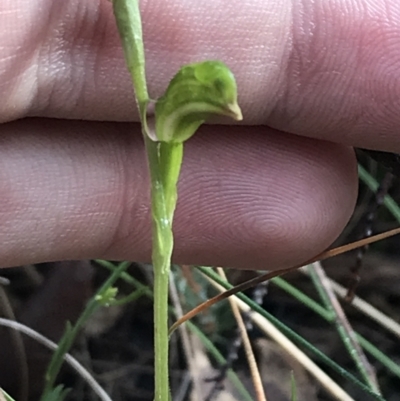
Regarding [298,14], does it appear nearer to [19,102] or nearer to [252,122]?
[252,122]

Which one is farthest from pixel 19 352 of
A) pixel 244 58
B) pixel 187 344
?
pixel 244 58

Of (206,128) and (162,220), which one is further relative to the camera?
(206,128)

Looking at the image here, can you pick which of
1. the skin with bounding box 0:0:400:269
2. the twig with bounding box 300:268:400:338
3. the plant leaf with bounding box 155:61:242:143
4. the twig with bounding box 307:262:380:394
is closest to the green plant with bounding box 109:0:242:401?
the plant leaf with bounding box 155:61:242:143

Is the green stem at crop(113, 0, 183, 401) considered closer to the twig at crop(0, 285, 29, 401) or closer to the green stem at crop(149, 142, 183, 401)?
the green stem at crop(149, 142, 183, 401)

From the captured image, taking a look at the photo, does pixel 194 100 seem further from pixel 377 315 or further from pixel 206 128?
pixel 377 315

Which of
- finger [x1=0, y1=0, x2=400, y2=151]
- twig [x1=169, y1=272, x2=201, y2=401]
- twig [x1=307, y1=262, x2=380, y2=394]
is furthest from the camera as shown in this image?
twig [x1=169, y1=272, x2=201, y2=401]

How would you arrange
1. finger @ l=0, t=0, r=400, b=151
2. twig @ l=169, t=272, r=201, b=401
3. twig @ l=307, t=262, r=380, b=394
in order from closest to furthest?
finger @ l=0, t=0, r=400, b=151 → twig @ l=307, t=262, r=380, b=394 → twig @ l=169, t=272, r=201, b=401

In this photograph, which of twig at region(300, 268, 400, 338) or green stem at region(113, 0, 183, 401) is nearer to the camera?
green stem at region(113, 0, 183, 401)
